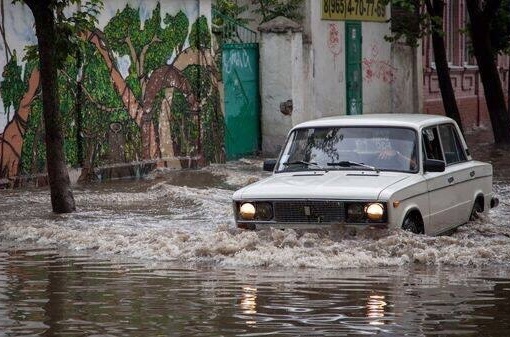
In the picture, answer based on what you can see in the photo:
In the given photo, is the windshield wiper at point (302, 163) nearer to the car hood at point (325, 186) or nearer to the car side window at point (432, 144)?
the car hood at point (325, 186)

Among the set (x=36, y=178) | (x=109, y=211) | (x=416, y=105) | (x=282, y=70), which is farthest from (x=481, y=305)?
(x=416, y=105)

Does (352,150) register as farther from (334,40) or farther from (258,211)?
(334,40)

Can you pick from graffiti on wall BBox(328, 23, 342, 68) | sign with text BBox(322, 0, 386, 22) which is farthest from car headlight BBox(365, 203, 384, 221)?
graffiti on wall BBox(328, 23, 342, 68)

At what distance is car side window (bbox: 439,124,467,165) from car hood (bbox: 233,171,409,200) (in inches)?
53.6

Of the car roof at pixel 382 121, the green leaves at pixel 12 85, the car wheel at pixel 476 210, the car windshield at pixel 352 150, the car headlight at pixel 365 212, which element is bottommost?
the car wheel at pixel 476 210

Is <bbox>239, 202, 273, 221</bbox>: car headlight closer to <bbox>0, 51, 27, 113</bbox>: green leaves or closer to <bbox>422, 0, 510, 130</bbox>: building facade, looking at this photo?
<bbox>0, 51, 27, 113</bbox>: green leaves

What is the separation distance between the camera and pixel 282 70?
26094 millimetres

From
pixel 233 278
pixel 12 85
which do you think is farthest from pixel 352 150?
pixel 12 85

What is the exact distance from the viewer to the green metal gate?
24.9m

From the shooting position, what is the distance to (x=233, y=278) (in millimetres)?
10336

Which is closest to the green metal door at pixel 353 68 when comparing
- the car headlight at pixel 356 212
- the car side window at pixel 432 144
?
the car side window at pixel 432 144

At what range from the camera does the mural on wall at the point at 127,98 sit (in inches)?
734

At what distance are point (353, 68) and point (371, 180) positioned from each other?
1875cm

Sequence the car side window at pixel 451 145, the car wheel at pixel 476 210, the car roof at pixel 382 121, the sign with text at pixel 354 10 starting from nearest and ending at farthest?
the car roof at pixel 382 121 → the car side window at pixel 451 145 → the car wheel at pixel 476 210 → the sign with text at pixel 354 10
